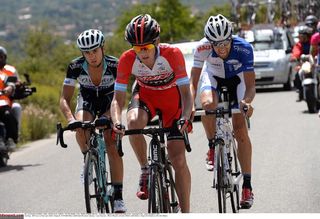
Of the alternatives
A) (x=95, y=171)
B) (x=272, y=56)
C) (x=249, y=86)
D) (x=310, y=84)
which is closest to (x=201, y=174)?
(x=249, y=86)

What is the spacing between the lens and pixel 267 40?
31.5 m

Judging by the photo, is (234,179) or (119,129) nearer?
(119,129)

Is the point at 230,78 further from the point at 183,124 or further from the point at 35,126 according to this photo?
the point at 35,126

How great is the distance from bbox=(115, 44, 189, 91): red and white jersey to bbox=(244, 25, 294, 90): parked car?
19795mm

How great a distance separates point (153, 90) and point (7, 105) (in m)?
7.27

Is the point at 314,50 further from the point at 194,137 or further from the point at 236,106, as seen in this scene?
the point at 236,106

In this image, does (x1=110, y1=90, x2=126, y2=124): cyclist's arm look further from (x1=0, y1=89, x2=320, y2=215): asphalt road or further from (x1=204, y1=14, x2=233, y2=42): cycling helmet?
(x1=0, y1=89, x2=320, y2=215): asphalt road

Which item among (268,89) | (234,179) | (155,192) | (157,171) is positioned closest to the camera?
(155,192)

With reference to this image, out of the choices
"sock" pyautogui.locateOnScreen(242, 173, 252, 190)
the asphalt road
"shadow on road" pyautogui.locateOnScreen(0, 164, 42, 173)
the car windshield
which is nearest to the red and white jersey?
"sock" pyautogui.locateOnScreen(242, 173, 252, 190)

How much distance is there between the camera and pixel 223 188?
934cm

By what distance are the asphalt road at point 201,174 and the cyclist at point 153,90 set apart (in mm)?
1617

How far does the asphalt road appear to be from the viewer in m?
10.7

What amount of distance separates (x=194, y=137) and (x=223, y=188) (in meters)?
9.17

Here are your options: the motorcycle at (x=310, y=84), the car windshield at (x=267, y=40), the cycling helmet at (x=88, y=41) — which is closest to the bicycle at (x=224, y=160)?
the cycling helmet at (x=88, y=41)
